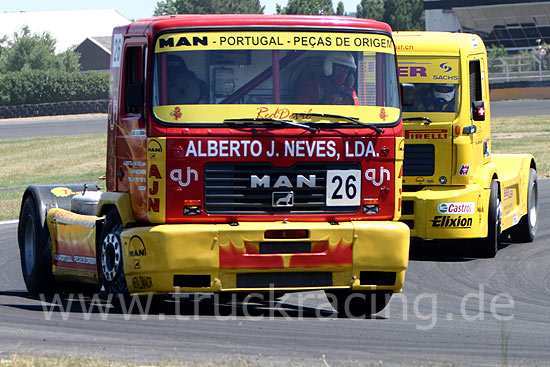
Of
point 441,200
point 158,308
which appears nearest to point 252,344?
point 158,308

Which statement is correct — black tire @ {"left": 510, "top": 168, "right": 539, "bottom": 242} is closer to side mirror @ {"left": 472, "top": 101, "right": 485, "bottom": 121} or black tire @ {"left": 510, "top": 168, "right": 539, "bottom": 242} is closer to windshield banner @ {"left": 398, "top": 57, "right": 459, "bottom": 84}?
side mirror @ {"left": 472, "top": 101, "right": 485, "bottom": 121}

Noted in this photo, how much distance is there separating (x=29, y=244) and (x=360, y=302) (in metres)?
3.85

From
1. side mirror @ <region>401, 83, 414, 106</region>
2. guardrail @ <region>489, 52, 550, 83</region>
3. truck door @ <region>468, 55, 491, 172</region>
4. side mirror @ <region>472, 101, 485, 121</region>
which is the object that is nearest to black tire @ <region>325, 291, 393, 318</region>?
side mirror @ <region>401, 83, 414, 106</region>

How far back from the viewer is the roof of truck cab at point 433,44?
1291cm

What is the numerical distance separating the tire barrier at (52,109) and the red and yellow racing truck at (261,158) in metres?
48.3

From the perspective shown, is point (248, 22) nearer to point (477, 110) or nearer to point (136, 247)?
point (136, 247)

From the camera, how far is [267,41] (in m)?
8.55

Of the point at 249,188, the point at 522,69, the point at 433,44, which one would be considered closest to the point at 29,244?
the point at 249,188

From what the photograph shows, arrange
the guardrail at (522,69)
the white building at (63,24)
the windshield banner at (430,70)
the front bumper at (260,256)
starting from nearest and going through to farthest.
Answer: the front bumper at (260,256) < the windshield banner at (430,70) < the guardrail at (522,69) < the white building at (63,24)

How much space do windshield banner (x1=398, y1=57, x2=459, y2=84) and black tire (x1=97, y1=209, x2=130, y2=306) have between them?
514cm

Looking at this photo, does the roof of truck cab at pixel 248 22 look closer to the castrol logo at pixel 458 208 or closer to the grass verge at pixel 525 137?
the castrol logo at pixel 458 208

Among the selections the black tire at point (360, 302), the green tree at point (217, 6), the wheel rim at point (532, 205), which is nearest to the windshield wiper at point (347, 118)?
the black tire at point (360, 302)

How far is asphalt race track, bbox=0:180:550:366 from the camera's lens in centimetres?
719

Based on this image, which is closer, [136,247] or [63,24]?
[136,247]
